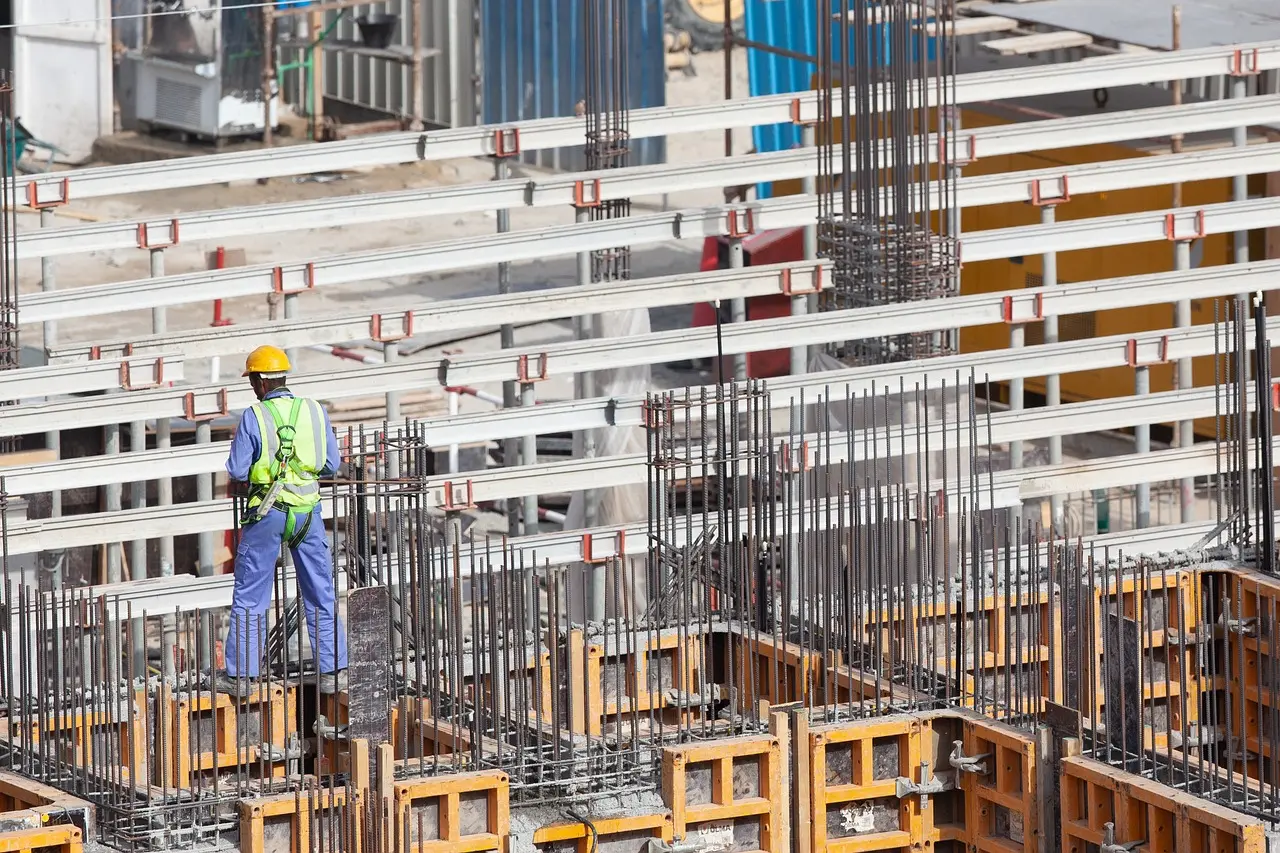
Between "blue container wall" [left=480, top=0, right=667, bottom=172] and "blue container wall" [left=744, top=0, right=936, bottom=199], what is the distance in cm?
116

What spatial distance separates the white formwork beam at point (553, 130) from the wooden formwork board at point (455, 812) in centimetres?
958

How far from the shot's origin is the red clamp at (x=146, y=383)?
19.3m

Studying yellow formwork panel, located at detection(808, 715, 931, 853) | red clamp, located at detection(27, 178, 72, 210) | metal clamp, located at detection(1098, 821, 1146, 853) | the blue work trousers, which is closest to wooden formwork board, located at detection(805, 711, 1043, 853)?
yellow formwork panel, located at detection(808, 715, 931, 853)

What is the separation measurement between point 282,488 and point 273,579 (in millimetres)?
572

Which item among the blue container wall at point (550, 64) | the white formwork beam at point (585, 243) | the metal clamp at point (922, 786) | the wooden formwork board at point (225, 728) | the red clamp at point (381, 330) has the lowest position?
Result: the metal clamp at point (922, 786)

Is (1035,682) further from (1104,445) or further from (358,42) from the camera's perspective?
(358,42)

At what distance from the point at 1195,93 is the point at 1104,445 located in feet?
16.4

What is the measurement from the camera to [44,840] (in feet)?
43.8

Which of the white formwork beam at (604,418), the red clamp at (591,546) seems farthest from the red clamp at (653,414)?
the red clamp at (591,546)

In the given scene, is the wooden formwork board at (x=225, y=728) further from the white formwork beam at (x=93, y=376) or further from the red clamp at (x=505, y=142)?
the red clamp at (x=505, y=142)

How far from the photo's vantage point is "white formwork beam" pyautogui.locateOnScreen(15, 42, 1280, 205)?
22.5 metres

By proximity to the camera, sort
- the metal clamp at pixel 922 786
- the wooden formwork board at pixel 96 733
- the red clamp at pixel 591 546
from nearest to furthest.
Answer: the wooden formwork board at pixel 96 733 < the metal clamp at pixel 922 786 < the red clamp at pixel 591 546

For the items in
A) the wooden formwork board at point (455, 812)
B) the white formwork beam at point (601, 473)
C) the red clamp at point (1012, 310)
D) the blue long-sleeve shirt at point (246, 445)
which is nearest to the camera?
the wooden formwork board at point (455, 812)

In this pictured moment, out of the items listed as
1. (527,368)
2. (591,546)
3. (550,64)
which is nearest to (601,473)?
(591,546)
